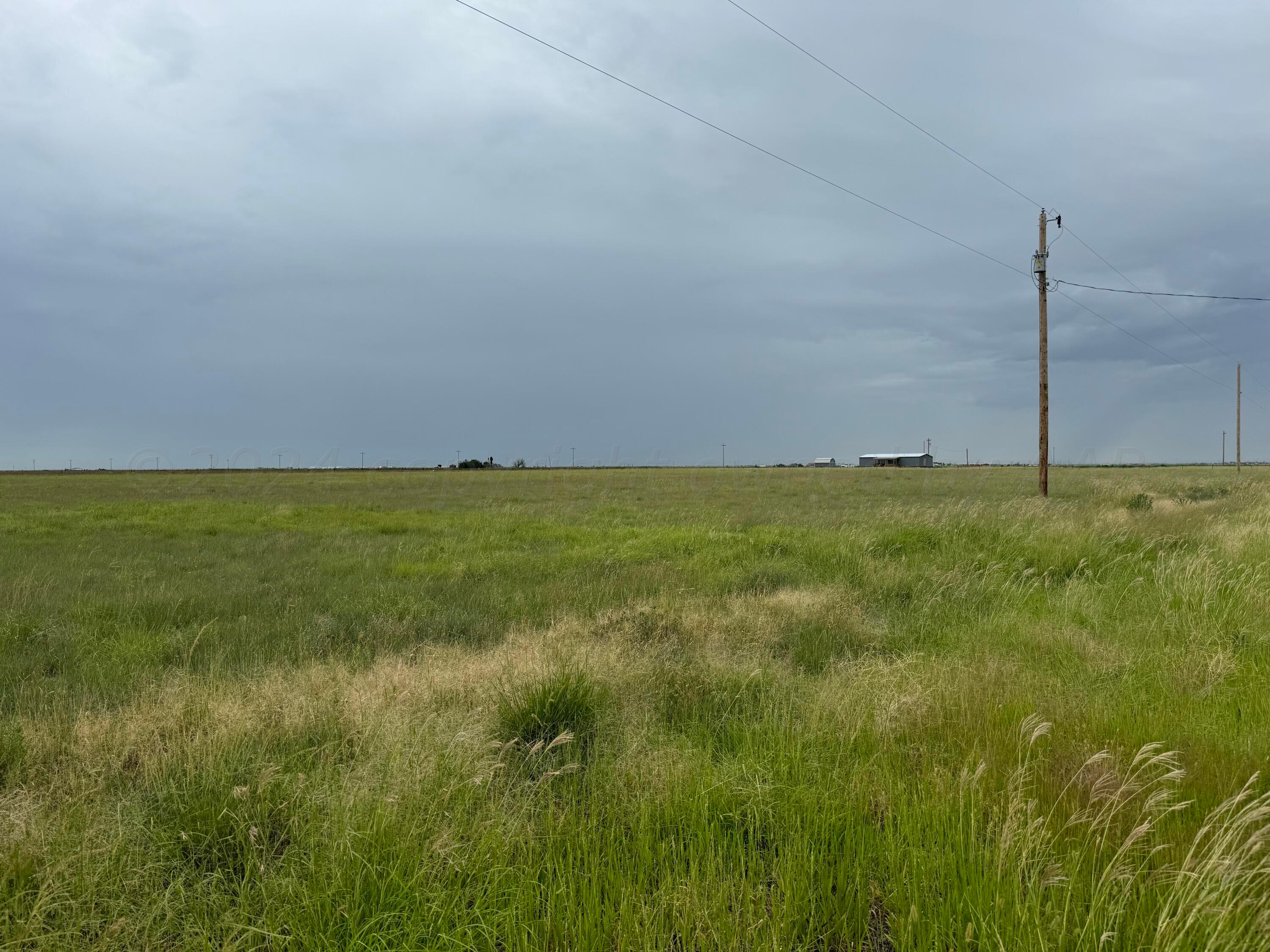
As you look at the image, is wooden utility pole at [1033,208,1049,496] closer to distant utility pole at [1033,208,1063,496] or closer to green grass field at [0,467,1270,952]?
distant utility pole at [1033,208,1063,496]

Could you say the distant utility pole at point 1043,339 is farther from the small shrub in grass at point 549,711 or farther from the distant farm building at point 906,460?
the distant farm building at point 906,460

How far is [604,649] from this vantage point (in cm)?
663

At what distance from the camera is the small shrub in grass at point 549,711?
4645mm

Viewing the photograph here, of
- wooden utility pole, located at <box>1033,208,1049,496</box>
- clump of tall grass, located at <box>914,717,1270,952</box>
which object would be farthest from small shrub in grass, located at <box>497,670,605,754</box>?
wooden utility pole, located at <box>1033,208,1049,496</box>

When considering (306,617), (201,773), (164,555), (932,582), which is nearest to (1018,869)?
(201,773)

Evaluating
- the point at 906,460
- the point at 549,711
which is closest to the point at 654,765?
the point at 549,711

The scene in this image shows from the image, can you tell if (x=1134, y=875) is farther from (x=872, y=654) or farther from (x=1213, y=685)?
(x=872, y=654)

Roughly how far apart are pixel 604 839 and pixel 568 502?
109 feet

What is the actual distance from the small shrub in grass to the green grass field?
0.03 meters

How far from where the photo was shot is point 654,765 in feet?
12.8

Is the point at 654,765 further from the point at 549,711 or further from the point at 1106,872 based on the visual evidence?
the point at 1106,872

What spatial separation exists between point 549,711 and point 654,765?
1.14 meters

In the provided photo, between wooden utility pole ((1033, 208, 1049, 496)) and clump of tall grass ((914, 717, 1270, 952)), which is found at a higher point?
wooden utility pole ((1033, 208, 1049, 496))

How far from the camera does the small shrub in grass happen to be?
4.64 metres
